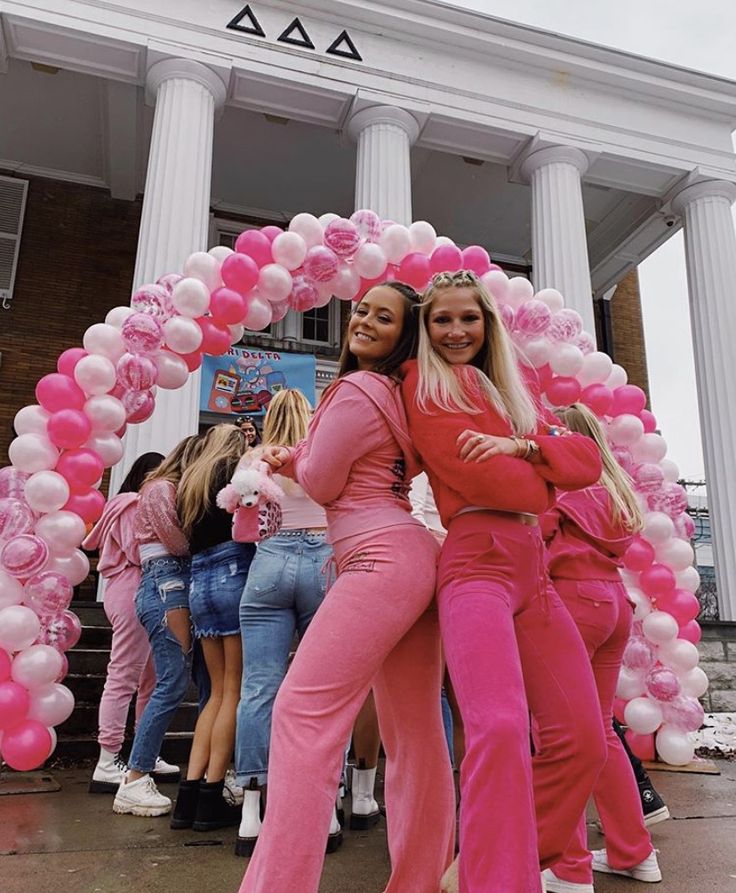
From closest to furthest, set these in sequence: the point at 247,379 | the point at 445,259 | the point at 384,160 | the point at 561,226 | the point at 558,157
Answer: the point at 445,259, the point at 384,160, the point at 561,226, the point at 558,157, the point at 247,379

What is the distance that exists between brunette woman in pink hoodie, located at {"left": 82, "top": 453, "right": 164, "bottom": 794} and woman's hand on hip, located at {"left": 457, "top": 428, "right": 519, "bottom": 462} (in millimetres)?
2889

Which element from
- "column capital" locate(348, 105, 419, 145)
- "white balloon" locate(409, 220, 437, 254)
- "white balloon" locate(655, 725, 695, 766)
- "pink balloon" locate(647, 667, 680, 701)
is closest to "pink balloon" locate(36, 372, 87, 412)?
"white balloon" locate(409, 220, 437, 254)

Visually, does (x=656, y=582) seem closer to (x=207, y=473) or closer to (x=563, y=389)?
(x=563, y=389)

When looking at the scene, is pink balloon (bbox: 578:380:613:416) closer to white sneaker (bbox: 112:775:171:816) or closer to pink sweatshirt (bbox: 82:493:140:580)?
pink sweatshirt (bbox: 82:493:140:580)

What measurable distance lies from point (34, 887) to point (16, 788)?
1.83 meters

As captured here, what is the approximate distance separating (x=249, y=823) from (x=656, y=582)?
3.21m

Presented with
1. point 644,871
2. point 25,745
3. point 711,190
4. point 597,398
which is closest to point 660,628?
point 597,398

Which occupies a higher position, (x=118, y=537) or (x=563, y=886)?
(x=118, y=537)

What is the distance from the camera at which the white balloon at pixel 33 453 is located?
13.8 feet

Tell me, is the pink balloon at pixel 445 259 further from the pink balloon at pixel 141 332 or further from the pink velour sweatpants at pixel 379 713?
the pink velour sweatpants at pixel 379 713

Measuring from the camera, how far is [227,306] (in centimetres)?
461

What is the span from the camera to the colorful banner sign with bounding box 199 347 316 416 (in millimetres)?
10945

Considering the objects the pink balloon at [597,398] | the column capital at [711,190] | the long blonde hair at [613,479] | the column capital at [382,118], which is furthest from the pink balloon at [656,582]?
the column capital at [711,190]

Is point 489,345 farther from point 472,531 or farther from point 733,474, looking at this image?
point 733,474
